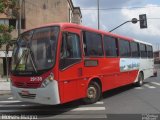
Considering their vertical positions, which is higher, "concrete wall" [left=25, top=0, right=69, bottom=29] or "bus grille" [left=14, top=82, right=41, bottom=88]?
"concrete wall" [left=25, top=0, right=69, bottom=29]

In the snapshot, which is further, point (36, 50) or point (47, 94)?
point (36, 50)

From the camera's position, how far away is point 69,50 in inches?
469

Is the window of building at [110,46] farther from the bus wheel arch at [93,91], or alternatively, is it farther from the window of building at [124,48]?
the bus wheel arch at [93,91]

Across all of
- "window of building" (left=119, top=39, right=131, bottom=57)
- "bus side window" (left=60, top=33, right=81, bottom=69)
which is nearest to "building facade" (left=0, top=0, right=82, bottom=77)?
"window of building" (left=119, top=39, right=131, bottom=57)

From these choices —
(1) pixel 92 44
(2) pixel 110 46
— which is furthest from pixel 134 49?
(1) pixel 92 44

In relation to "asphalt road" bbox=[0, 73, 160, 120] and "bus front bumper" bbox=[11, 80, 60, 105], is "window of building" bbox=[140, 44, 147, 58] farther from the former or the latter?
"bus front bumper" bbox=[11, 80, 60, 105]

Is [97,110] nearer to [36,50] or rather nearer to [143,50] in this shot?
[36,50]

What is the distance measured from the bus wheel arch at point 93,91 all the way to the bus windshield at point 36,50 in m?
2.48

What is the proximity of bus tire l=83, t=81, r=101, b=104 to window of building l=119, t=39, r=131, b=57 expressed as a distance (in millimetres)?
3344

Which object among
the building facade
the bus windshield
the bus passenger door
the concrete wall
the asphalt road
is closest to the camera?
the asphalt road

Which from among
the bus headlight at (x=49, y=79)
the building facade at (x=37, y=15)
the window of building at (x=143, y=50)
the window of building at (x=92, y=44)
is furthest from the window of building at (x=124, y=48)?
the building facade at (x=37, y=15)

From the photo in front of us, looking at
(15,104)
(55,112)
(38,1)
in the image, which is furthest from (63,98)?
(38,1)

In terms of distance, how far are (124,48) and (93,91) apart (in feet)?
15.0

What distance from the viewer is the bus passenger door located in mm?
11500
